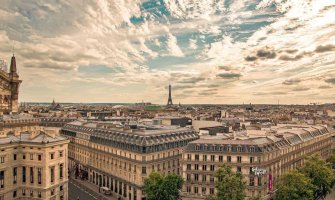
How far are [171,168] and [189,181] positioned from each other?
15.3 metres

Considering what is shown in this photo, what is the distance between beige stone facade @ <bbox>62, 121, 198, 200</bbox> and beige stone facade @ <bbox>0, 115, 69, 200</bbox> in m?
23.5

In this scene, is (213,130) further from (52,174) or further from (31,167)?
(31,167)

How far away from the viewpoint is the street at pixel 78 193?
4670 inches

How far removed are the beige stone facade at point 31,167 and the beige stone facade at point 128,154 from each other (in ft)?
77.1

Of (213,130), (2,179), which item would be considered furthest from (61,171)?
(213,130)

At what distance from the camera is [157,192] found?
94.8 m

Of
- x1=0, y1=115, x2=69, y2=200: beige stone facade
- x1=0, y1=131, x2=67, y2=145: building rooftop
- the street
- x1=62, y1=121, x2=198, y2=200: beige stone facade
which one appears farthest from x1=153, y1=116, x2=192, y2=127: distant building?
x1=0, y1=115, x2=69, y2=200: beige stone facade

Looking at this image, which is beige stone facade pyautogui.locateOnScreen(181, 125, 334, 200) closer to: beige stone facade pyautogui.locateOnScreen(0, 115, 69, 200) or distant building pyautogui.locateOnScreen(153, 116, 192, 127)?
beige stone facade pyautogui.locateOnScreen(0, 115, 69, 200)

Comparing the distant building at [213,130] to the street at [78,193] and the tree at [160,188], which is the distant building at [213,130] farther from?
the street at [78,193]

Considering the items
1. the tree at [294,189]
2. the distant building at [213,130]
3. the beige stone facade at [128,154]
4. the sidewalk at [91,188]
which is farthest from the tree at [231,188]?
the distant building at [213,130]

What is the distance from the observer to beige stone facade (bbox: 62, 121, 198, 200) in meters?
111

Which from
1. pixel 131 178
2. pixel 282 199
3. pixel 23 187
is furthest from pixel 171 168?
pixel 23 187

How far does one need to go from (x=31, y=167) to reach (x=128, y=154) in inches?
1232

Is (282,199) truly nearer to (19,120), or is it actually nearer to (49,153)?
Answer: (49,153)
